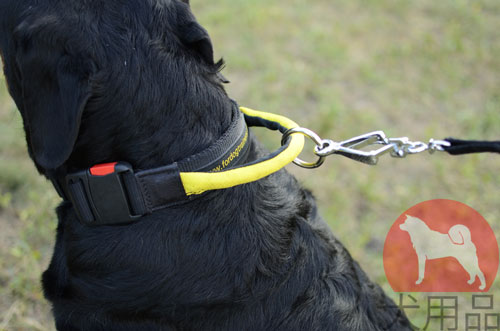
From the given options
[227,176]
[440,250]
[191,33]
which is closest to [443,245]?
[440,250]

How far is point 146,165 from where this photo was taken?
1711 mm

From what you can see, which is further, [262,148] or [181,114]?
[262,148]

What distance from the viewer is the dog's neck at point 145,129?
1.67 metres

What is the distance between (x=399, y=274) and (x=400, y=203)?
919mm

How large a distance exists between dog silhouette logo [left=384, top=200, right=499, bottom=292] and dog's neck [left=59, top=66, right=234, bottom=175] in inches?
93.3

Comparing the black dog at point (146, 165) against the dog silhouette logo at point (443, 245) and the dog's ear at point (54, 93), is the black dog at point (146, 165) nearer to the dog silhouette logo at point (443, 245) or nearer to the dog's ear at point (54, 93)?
the dog's ear at point (54, 93)

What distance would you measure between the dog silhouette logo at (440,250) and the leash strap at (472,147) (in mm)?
1499

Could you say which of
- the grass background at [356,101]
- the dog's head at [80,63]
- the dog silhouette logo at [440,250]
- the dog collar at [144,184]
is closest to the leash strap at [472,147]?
the dog collar at [144,184]

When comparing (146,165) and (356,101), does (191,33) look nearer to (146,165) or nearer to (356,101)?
(146,165)

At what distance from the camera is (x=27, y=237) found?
3246 mm

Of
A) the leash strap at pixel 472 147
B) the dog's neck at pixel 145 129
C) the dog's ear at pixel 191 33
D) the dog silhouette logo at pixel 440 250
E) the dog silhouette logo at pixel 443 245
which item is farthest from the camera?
the dog silhouette logo at pixel 443 245

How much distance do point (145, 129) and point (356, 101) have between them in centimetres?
399

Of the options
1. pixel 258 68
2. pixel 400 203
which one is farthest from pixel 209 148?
pixel 258 68

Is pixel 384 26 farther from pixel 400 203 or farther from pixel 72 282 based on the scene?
pixel 72 282
